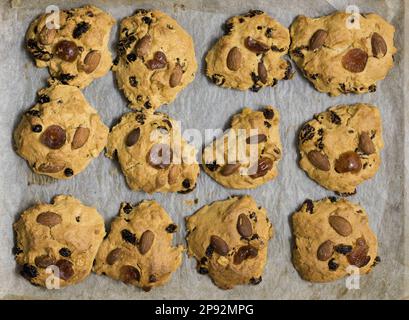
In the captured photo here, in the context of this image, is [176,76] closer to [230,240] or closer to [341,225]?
[230,240]

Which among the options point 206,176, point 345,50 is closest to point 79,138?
point 206,176

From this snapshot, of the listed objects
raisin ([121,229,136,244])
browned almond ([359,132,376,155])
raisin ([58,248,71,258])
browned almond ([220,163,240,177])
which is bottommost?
raisin ([58,248,71,258])

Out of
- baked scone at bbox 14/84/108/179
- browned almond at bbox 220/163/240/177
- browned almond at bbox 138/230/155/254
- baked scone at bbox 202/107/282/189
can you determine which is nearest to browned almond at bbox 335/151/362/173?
baked scone at bbox 202/107/282/189

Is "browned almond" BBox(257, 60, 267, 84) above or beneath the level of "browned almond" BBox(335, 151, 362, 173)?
above

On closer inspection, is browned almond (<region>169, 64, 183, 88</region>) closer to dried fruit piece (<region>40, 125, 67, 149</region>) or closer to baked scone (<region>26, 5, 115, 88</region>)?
baked scone (<region>26, 5, 115, 88</region>)

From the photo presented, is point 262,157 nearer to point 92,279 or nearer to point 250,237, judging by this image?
point 250,237

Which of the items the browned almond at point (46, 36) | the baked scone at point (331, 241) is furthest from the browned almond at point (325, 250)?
the browned almond at point (46, 36)

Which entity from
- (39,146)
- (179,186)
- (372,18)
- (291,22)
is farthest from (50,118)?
(372,18)
